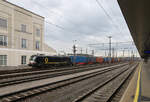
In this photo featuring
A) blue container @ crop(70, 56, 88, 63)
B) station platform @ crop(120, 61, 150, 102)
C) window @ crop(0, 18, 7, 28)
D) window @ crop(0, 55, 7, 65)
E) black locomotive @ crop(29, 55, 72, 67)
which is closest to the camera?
station platform @ crop(120, 61, 150, 102)

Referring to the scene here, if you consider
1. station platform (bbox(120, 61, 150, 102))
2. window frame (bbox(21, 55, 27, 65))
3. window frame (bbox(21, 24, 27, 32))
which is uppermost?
window frame (bbox(21, 24, 27, 32))

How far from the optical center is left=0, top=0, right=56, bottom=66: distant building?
1254 inches

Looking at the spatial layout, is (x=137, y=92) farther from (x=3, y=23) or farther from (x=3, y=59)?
(x=3, y=23)

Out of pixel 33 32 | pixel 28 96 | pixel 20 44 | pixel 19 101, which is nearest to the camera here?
pixel 19 101

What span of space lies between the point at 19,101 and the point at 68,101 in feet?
8.70

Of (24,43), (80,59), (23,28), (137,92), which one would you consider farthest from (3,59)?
(137,92)

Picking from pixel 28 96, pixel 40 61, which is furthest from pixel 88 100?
pixel 40 61

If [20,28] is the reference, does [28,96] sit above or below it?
below

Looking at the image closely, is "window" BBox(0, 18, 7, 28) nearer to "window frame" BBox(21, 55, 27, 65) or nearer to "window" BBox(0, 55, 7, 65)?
"window" BBox(0, 55, 7, 65)

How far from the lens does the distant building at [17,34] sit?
3186 cm

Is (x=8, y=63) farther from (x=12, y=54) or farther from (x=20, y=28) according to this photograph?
(x=20, y=28)

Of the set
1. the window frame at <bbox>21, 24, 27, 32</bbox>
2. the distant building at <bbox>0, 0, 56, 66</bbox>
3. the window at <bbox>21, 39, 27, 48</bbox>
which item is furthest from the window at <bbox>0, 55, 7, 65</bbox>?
the window frame at <bbox>21, 24, 27, 32</bbox>

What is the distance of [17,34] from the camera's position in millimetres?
35219

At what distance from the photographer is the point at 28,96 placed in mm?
7957
